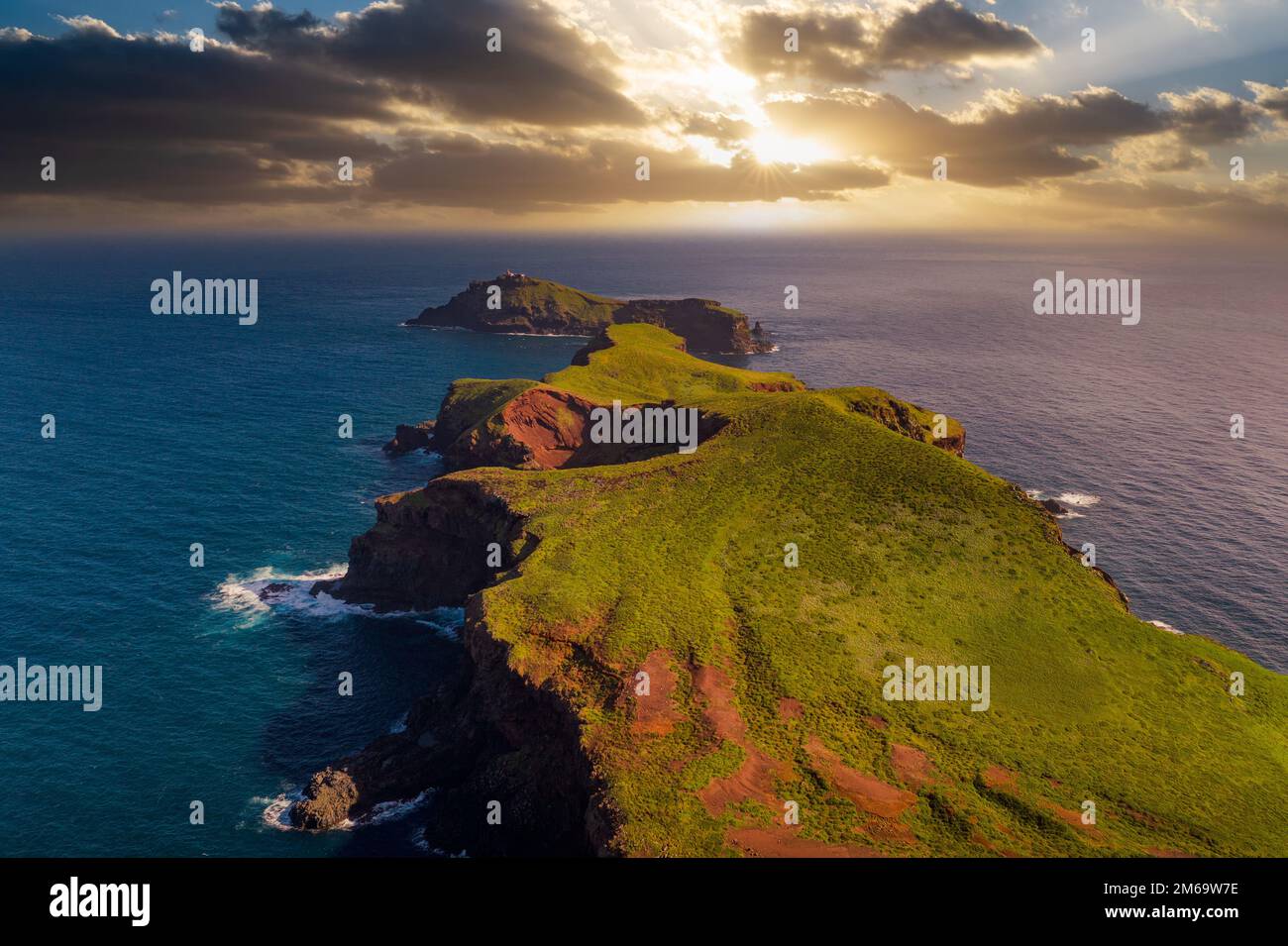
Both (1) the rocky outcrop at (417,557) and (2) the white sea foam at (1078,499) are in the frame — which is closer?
(1) the rocky outcrop at (417,557)

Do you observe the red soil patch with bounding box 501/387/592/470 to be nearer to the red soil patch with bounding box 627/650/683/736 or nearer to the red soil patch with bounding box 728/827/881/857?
the red soil patch with bounding box 627/650/683/736

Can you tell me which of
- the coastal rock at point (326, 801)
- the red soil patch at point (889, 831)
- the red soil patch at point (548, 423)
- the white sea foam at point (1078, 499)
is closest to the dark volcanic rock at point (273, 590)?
the coastal rock at point (326, 801)

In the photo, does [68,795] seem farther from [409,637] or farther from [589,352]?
[589,352]

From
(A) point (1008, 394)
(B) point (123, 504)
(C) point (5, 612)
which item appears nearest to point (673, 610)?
(C) point (5, 612)

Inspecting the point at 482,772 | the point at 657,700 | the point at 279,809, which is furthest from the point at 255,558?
the point at 657,700

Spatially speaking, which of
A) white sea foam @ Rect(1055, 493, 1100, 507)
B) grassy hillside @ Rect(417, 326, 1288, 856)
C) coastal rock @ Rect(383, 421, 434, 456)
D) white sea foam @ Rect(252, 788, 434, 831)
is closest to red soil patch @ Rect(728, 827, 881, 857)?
grassy hillside @ Rect(417, 326, 1288, 856)

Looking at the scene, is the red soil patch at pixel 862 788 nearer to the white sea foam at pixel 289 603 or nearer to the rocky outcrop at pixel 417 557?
the white sea foam at pixel 289 603
